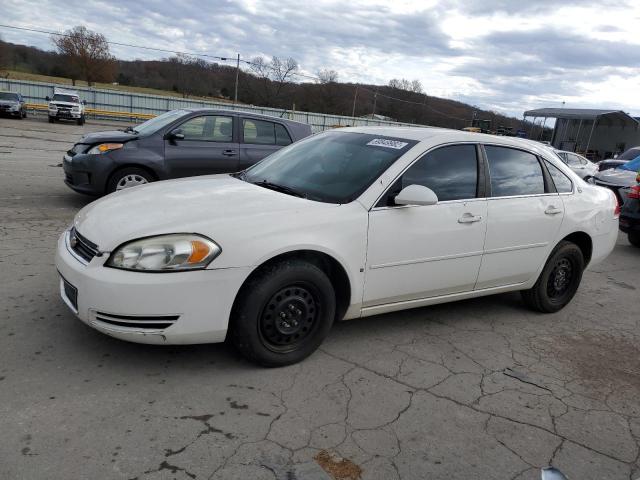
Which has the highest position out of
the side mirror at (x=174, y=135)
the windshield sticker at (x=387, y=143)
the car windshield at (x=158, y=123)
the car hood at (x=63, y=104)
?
the windshield sticker at (x=387, y=143)

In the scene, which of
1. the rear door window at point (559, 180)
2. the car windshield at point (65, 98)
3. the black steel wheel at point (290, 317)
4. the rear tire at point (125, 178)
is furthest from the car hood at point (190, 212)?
the car windshield at point (65, 98)

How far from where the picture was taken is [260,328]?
322 cm

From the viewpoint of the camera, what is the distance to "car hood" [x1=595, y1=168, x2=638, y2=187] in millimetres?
10273

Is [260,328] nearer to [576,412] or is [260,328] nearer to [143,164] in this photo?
[576,412]

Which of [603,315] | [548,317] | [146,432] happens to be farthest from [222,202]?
[603,315]

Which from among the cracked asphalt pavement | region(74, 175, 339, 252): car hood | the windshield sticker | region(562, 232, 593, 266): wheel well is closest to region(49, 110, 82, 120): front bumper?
the cracked asphalt pavement

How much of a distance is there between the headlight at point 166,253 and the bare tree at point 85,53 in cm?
6750

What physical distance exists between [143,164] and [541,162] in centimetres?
538

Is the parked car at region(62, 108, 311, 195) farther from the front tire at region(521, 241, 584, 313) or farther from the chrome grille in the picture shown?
the front tire at region(521, 241, 584, 313)

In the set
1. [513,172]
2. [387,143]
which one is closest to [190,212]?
[387,143]

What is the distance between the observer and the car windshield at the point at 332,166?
3.71 m

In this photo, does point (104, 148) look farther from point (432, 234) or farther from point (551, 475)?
point (551, 475)

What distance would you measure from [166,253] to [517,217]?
2.88 m

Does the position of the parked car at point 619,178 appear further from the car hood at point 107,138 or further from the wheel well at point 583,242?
the car hood at point 107,138
